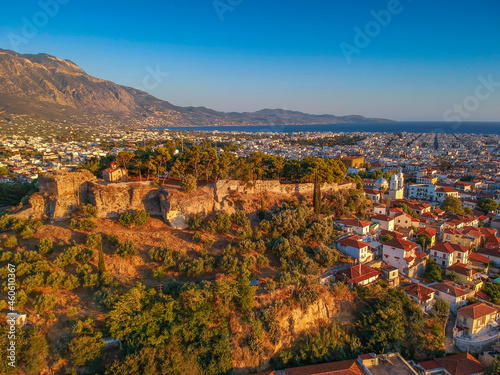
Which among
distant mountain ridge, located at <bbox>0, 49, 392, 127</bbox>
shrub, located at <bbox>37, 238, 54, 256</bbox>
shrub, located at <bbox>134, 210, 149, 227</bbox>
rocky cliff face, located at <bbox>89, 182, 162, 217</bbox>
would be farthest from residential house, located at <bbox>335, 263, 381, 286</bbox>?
distant mountain ridge, located at <bbox>0, 49, 392, 127</bbox>

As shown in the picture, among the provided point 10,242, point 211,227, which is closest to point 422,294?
point 211,227

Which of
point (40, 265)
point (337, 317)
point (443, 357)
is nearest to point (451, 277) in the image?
point (443, 357)

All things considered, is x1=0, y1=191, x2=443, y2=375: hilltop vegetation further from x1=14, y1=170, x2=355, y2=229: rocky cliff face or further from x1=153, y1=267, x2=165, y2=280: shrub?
x1=14, y1=170, x2=355, y2=229: rocky cliff face

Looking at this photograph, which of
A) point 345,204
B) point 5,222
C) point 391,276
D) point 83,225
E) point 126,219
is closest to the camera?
point 5,222

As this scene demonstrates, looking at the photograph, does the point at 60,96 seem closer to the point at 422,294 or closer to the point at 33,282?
the point at 33,282

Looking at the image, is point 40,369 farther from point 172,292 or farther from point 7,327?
point 172,292
